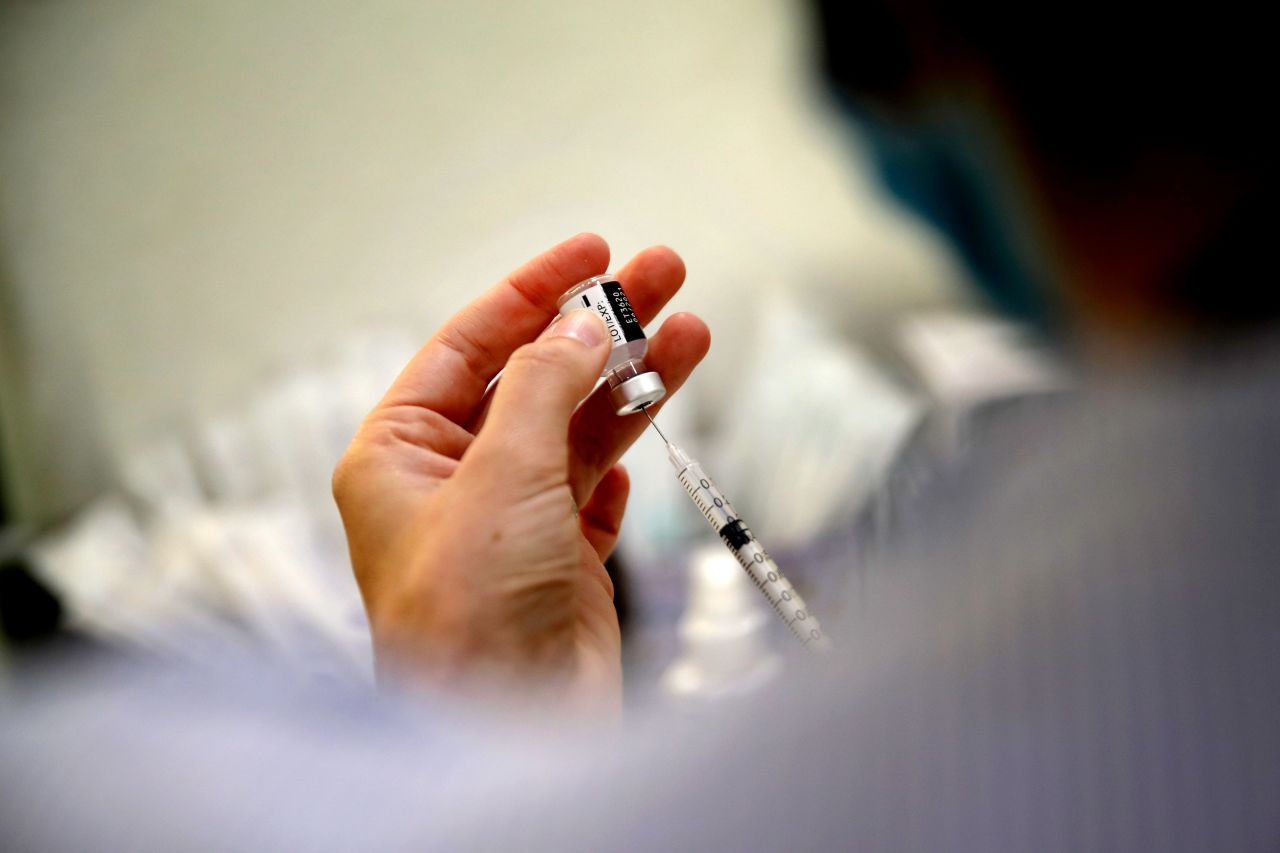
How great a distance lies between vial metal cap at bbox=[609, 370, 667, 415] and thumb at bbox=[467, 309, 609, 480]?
65 mm

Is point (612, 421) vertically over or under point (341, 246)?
under

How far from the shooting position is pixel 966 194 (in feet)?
3.36

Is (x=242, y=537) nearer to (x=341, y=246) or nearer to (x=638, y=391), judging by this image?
(x=341, y=246)

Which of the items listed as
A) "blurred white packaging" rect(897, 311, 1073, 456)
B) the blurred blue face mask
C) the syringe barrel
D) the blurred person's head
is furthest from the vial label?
the blurred blue face mask

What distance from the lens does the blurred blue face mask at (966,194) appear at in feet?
3.20

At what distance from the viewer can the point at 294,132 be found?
3.80 ft

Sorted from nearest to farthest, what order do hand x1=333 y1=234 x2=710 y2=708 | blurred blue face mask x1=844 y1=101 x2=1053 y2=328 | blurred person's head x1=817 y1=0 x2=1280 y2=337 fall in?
hand x1=333 y1=234 x2=710 y2=708, blurred person's head x1=817 y1=0 x2=1280 y2=337, blurred blue face mask x1=844 y1=101 x2=1053 y2=328

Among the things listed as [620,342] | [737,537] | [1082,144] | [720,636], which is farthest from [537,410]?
[1082,144]

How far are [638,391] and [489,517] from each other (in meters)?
0.16

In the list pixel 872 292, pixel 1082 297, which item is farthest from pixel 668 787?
pixel 872 292

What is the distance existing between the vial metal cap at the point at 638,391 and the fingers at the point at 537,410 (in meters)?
0.07

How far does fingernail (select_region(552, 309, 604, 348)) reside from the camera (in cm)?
51

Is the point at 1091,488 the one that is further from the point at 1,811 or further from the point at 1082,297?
the point at 1082,297

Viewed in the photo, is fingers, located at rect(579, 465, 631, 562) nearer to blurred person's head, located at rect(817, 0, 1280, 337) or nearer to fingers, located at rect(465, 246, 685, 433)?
fingers, located at rect(465, 246, 685, 433)
